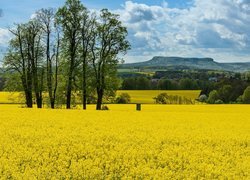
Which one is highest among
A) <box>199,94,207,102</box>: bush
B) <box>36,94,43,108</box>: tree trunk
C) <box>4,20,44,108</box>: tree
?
<box>4,20,44,108</box>: tree

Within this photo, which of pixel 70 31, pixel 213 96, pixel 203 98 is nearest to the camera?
pixel 70 31

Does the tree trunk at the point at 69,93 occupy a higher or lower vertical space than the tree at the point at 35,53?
lower

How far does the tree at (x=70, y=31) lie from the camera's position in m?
46.6

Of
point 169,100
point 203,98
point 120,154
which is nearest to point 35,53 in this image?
point 169,100

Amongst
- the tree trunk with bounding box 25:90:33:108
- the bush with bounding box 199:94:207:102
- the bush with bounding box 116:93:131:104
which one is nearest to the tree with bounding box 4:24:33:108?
the tree trunk with bounding box 25:90:33:108

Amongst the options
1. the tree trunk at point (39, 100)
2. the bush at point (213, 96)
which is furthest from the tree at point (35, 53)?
the bush at point (213, 96)

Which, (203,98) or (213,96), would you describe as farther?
(203,98)

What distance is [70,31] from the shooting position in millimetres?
46938

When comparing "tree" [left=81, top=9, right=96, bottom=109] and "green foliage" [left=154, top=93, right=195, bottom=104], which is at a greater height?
"tree" [left=81, top=9, right=96, bottom=109]

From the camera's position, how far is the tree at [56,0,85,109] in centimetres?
4656

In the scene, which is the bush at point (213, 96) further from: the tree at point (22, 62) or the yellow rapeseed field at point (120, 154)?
the yellow rapeseed field at point (120, 154)

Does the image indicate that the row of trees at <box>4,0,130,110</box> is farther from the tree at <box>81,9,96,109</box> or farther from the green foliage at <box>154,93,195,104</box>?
the green foliage at <box>154,93,195,104</box>

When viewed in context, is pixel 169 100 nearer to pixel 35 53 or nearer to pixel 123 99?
pixel 123 99

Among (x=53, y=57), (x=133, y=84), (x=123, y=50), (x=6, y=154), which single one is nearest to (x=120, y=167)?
(x=6, y=154)
